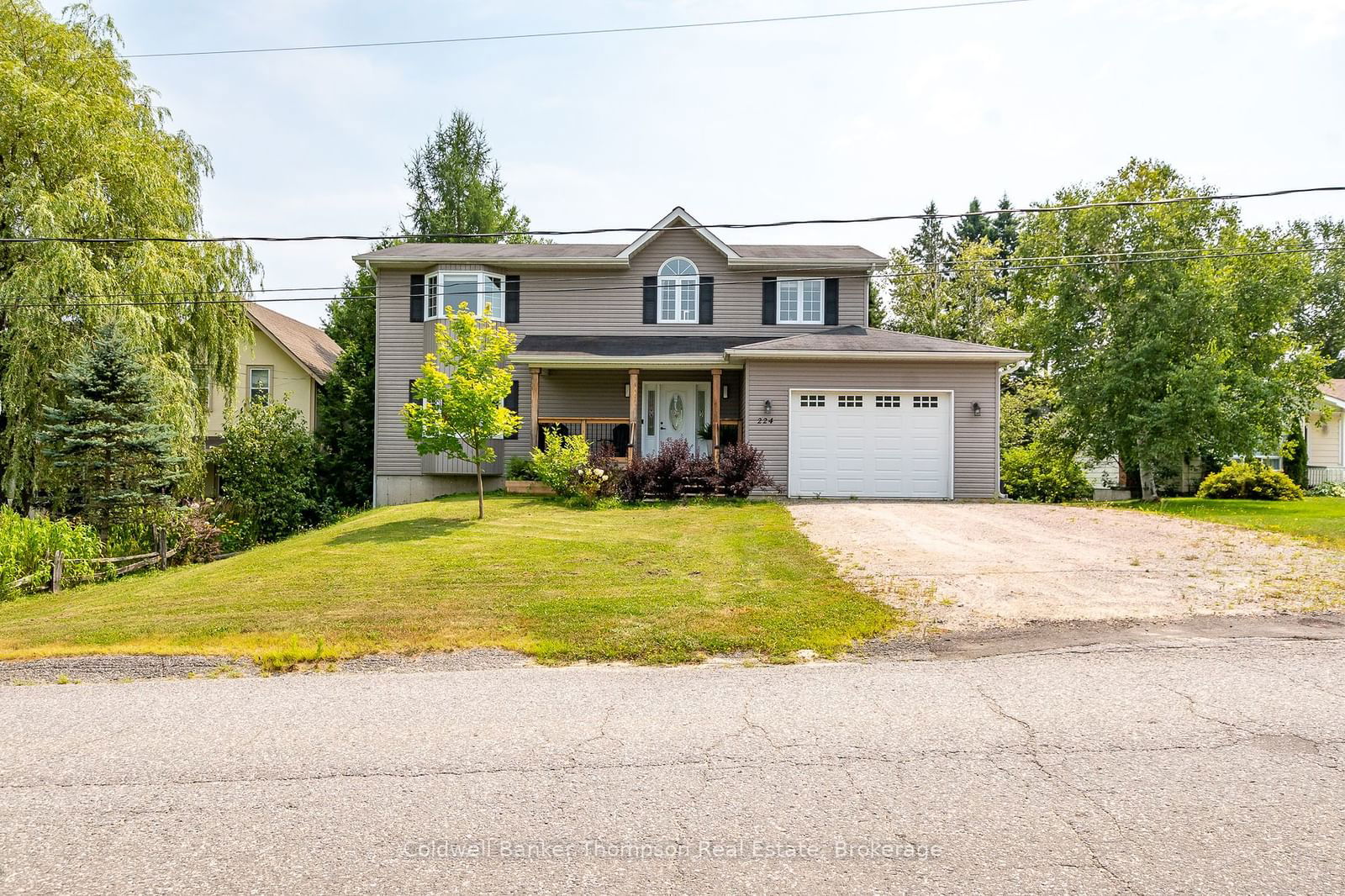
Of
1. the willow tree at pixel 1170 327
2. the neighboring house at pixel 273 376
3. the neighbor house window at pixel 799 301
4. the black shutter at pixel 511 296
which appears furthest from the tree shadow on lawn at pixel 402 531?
the willow tree at pixel 1170 327

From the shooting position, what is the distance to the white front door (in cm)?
1955

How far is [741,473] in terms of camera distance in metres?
16.0

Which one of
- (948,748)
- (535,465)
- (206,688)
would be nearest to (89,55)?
(535,465)

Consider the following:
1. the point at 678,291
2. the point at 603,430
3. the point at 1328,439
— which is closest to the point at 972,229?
the point at 1328,439

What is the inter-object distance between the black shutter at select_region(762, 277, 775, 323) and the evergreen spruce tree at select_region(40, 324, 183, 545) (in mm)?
13840

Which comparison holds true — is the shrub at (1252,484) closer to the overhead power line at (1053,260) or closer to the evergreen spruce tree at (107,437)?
the overhead power line at (1053,260)

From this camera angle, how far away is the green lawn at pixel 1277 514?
11.7 meters

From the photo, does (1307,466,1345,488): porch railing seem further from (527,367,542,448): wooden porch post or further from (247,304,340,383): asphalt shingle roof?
(247,304,340,383): asphalt shingle roof

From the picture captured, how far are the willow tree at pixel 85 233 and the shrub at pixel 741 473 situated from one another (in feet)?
37.9

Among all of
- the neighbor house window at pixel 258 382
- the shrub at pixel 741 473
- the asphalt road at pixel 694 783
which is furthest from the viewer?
the neighbor house window at pixel 258 382

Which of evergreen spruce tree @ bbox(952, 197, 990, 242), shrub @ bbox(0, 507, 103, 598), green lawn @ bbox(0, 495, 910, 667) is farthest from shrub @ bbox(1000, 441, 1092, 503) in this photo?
evergreen spruce tree @ bbox(952, 197, 990, 242)

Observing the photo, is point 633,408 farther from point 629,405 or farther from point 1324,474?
point 1324,474

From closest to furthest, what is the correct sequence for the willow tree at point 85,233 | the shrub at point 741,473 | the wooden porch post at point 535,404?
the willow tree at point 85,233 < the shrub at point 741,473 < the wooden porch post at point 535,404

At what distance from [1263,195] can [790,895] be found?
40.1 ft
